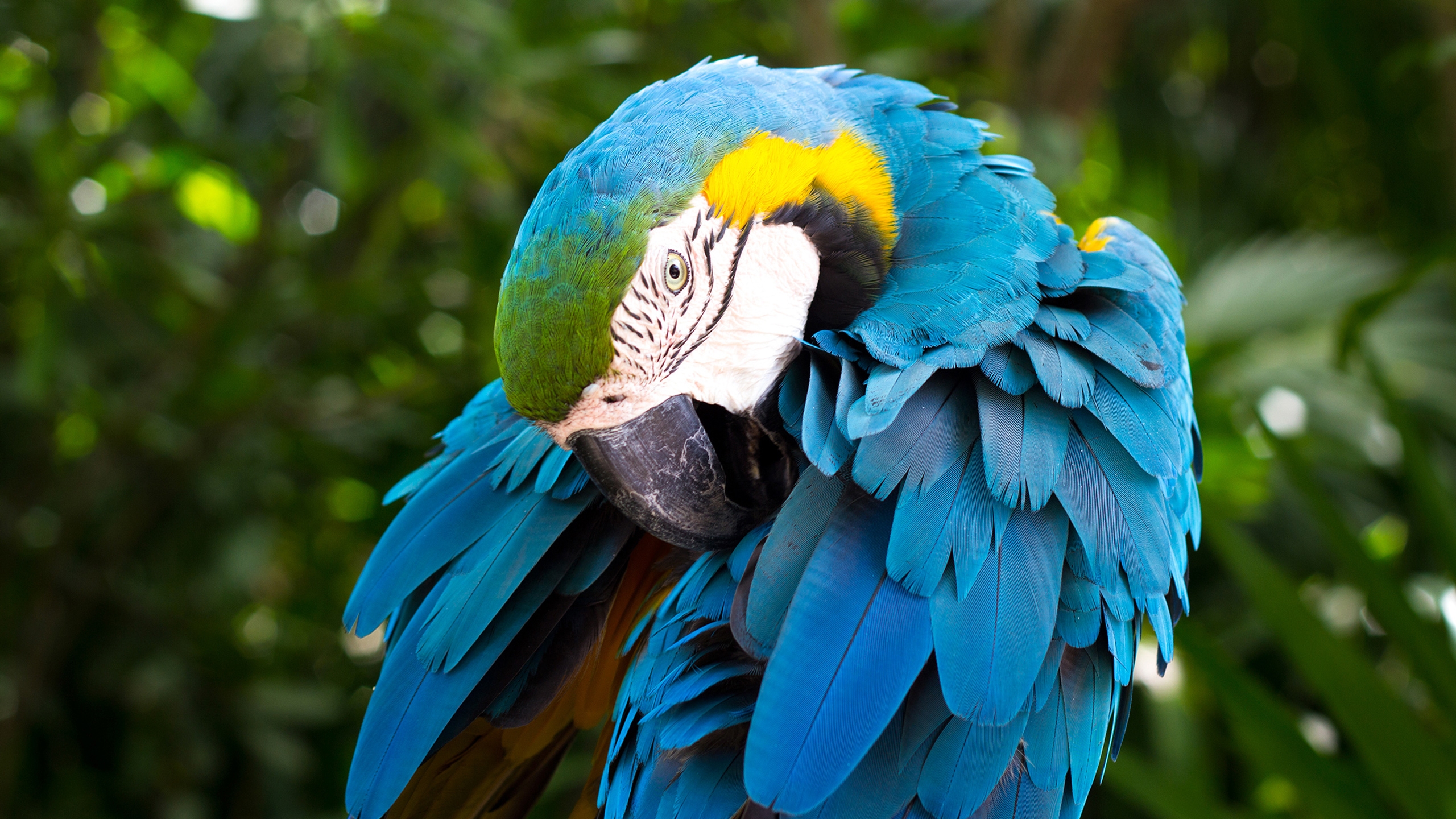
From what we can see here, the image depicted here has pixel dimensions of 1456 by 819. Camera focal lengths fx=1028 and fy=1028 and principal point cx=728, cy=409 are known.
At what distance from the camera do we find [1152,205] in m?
2.06

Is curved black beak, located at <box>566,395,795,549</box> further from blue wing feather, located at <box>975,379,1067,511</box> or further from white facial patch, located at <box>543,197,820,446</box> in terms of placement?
blue wing feather, located at <box>975,379,1067,511</box>

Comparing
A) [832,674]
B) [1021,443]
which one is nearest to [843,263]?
[1021,443]

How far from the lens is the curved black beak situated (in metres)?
0.63

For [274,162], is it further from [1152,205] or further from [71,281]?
[1152,205]

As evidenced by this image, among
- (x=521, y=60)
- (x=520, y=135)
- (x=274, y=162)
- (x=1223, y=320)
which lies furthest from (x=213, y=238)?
(x=1223, y=320)

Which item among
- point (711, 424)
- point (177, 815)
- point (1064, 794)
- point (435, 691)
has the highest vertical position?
point (711, 424)

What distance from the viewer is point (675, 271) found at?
61 cm

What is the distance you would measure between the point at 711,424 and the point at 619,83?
1024 mm

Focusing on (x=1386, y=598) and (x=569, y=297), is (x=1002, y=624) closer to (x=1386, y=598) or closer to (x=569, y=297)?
(x=569, y=297)

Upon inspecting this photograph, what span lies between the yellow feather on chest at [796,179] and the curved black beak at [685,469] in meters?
0.13

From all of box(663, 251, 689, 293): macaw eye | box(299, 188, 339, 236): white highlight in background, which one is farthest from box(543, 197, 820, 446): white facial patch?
box(299, 188, 339, 236): white highlight in background

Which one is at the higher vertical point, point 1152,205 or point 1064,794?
point 1064,794

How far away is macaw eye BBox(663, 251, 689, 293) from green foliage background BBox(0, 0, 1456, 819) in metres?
0.72

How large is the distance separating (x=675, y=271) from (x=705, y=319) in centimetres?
4
